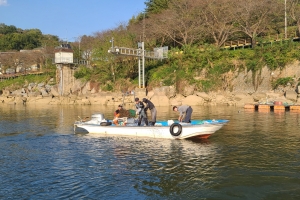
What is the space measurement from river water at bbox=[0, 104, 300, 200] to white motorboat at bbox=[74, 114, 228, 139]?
45cm

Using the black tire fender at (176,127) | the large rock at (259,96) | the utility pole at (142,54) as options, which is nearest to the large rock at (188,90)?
the utility pole at (142,54)

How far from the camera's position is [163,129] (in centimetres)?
1808

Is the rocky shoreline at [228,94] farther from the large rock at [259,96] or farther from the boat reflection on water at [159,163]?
the boat reflection on water at [159,163]

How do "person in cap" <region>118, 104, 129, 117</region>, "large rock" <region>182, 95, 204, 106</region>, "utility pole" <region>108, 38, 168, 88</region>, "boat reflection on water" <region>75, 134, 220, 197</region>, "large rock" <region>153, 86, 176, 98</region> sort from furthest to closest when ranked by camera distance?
"utility pole" <region>108, 38, 168, 88</region>, "large rock" <region>153, 86, 176, 98</region>, "large rock" <region>182, 95, 204, 106</region>, "person in cap" <region>118, 104, 129, 117</region>, "boat reflection on water" <region>75, 134, 220, 197</region>

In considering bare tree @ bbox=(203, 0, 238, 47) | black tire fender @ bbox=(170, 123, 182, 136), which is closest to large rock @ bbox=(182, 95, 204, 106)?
A: bare tree @ bbox=(203, 0, 238, 47)

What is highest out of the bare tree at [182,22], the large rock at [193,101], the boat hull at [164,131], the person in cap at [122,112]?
the bare tree at [182,22]

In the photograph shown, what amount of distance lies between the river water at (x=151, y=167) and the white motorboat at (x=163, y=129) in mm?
448

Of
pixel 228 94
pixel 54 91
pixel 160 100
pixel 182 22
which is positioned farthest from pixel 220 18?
pixel 54 91

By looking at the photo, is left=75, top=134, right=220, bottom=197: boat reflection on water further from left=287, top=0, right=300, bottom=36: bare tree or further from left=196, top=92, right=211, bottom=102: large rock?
left=287, top=0, right=300, bottom=36: bare tree

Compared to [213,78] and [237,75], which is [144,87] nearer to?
[213,78]

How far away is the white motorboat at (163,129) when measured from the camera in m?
17.6

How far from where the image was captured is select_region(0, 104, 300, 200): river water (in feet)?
32.9

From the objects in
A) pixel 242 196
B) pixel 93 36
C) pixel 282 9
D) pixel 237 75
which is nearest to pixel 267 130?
pixel 242 196

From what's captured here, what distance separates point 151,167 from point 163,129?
558 centimetres
